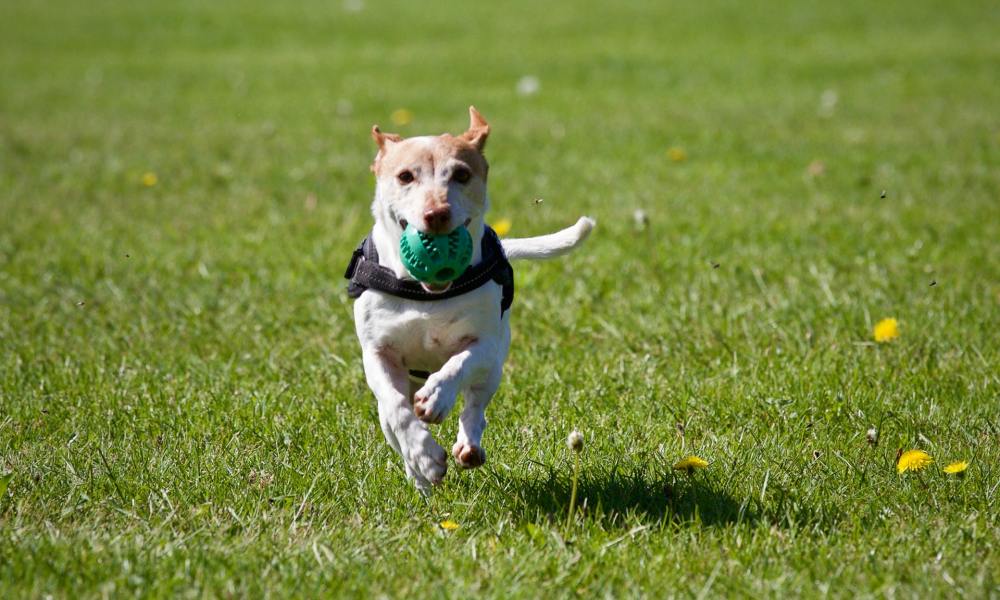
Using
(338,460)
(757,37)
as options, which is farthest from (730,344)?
(757,37)

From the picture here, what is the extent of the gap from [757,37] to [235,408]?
45.6 ft

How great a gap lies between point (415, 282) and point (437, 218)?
12.2 inches

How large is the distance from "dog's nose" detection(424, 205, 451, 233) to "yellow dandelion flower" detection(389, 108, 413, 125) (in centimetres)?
655

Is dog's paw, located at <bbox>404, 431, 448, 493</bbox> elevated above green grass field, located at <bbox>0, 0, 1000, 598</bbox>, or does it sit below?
above

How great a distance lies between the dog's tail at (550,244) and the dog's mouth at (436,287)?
56cm

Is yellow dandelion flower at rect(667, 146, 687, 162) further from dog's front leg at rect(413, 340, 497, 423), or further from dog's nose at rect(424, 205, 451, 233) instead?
dog's nose at rect(424, 205, 451, 233)

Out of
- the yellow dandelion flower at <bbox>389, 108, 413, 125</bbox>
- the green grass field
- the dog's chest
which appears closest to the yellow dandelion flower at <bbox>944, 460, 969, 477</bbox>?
the green grass field

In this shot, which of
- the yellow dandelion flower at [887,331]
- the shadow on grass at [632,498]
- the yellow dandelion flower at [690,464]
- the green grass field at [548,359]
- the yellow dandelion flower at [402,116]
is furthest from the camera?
the yellow dandelion flower at [402,116]

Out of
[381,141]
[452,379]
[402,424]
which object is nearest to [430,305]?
[452,379]

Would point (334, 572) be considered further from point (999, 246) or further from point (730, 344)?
point (999, 246)

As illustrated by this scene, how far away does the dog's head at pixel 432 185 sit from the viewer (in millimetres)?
3092

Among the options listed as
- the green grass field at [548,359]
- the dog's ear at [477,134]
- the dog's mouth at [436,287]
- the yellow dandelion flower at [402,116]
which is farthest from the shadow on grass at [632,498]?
the yellow dandelion flower at [402,116]

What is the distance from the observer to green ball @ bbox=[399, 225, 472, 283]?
3.07 metres

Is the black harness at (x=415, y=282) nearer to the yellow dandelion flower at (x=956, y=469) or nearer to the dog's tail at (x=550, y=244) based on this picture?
the dog's tail at (x=550, y=244)
